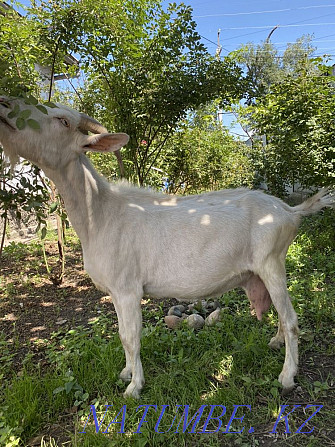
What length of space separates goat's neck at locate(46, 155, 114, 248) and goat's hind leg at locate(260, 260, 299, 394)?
4.16 ft

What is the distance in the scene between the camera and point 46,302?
4.17 m

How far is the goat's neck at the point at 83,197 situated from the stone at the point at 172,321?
1488 mm

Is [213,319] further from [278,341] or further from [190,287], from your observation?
[190,287]

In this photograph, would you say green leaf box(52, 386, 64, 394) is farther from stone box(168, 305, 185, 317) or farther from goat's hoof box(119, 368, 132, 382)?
stone box(168, 305, 185, 317)

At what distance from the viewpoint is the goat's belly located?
89.0 inches

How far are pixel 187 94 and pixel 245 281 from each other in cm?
331

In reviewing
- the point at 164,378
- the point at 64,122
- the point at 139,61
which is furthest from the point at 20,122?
the point at 139,61

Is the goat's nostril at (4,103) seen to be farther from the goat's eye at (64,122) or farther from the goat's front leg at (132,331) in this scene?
the goat's front leg at (132,331)

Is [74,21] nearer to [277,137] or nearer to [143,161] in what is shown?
[143,161]

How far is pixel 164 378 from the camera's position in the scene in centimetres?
246

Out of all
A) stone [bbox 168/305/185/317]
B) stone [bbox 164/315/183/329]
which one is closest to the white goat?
stone [bbox 164/315/183/329]

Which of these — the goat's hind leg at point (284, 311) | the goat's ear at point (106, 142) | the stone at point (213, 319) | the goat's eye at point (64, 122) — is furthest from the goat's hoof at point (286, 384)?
the goat's eye at point (64, 122)

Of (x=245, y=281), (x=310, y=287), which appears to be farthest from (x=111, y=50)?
(x=310, y=287)

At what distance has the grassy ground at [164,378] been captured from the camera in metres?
2.02
